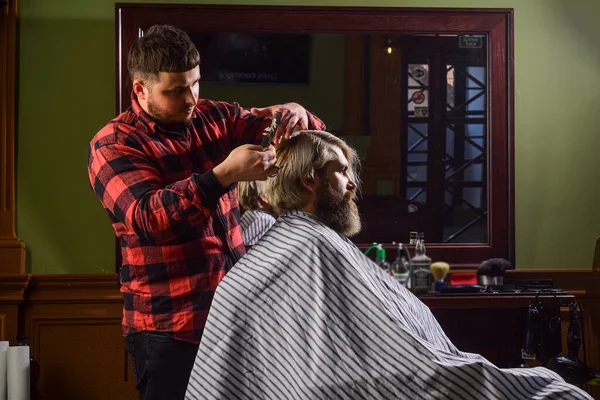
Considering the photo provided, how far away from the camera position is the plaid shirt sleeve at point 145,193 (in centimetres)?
188

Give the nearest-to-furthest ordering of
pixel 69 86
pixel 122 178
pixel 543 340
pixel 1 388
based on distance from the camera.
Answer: pixel 122 178
pixel 543 340
pixel 1 388
pixel 69 86

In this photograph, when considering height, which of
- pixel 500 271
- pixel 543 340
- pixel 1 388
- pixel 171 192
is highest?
pixel 171 192

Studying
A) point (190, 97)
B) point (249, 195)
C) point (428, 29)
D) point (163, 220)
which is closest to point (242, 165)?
point (163, 220)

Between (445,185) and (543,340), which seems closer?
(543,340)

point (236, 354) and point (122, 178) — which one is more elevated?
point (122, 178)

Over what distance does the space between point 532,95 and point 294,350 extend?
85.5 inches

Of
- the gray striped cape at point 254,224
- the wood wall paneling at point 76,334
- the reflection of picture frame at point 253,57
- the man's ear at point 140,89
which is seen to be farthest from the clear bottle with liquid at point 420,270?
the man's ear at point 140,89

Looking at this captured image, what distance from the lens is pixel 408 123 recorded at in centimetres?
360

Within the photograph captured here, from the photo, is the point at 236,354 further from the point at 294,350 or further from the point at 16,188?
the point at 16,188

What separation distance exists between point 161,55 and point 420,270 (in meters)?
1.72

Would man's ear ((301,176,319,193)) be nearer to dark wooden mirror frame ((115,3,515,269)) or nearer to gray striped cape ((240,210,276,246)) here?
gray striped cape ((240,210,276,246))

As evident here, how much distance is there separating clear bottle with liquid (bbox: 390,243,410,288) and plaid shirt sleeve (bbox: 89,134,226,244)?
5.47ft

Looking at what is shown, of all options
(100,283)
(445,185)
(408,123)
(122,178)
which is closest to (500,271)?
(445,185)

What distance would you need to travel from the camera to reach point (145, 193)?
1955mm
